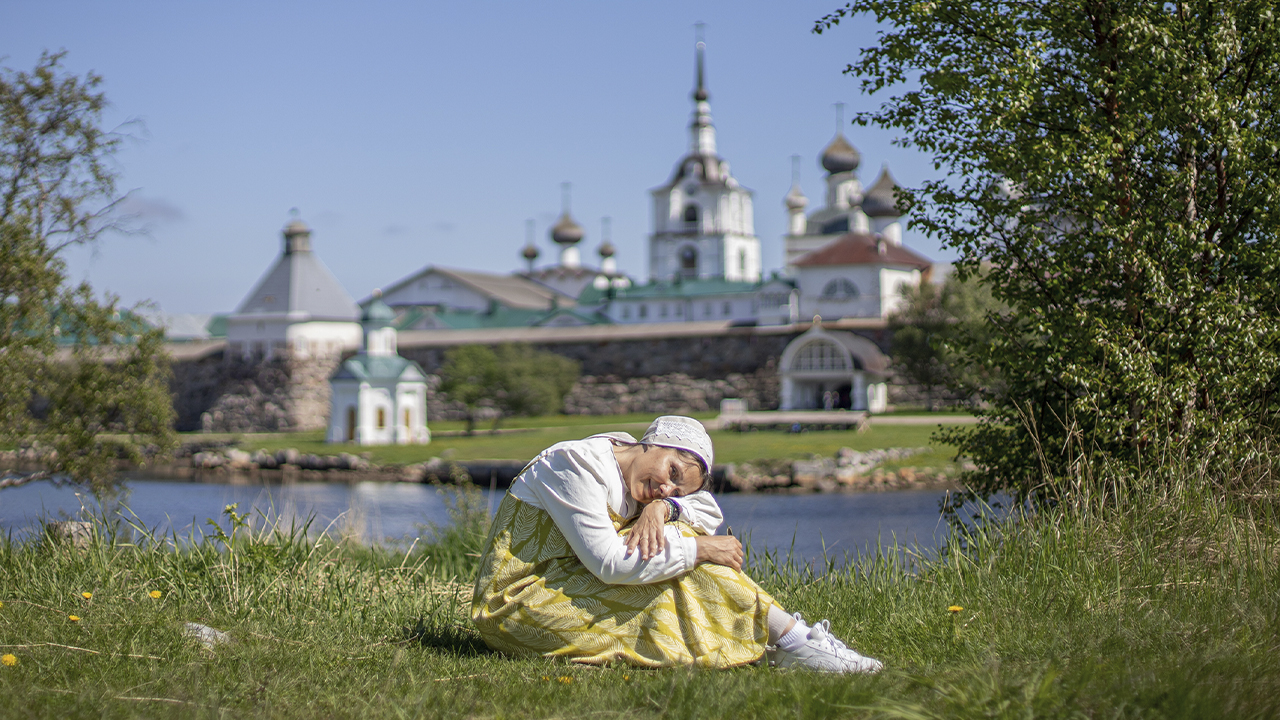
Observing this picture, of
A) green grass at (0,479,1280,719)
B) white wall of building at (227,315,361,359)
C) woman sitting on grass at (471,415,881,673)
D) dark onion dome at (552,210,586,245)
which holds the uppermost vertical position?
dark onion dome at (552,210,586,245)

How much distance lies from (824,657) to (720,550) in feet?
1.49

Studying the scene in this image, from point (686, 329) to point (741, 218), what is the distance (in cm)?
3380

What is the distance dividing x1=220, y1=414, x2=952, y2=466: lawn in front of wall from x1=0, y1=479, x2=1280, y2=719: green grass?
755 inches

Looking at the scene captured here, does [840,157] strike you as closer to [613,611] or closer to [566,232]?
[566,232]

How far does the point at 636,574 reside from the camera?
3.41m

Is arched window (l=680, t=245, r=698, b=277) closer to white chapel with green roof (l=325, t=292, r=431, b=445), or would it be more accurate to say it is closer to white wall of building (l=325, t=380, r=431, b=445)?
white chapel with green roof (l=325, t=292, r=431, b=445)

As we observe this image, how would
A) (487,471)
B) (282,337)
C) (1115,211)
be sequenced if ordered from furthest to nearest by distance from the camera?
(282,337) → (487,471) → (1115,211)

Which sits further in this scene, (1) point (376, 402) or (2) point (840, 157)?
(2) point (840, 157)

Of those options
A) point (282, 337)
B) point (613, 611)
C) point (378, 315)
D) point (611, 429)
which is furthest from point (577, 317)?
point (613, 611)

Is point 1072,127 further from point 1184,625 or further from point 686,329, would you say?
point 686,329

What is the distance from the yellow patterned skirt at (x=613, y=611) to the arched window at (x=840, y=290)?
142ft

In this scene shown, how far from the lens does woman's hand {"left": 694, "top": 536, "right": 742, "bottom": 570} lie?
3.43m

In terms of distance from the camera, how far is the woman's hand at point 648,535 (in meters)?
3.37

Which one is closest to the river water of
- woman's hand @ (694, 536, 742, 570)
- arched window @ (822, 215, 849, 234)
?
woman's hand @ (694, 536, 742, 570)
